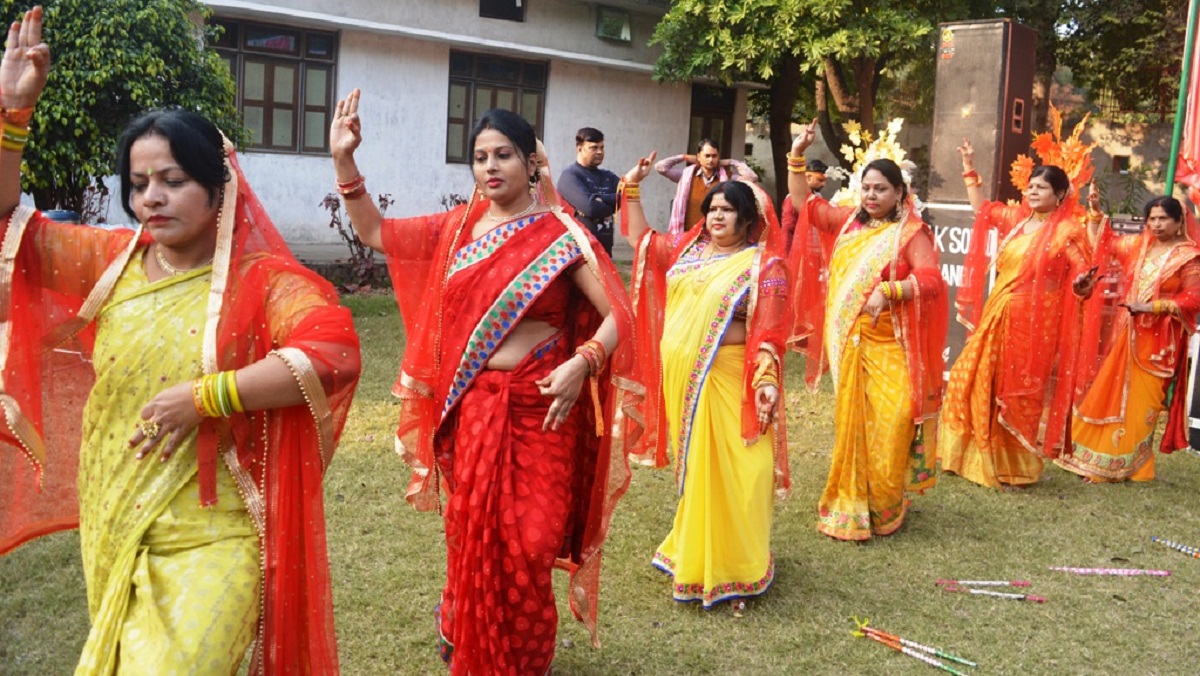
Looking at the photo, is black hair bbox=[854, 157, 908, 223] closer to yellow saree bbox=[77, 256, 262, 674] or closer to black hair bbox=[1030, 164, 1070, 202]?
black hair bbox=[1030, 164, 1070, 202]

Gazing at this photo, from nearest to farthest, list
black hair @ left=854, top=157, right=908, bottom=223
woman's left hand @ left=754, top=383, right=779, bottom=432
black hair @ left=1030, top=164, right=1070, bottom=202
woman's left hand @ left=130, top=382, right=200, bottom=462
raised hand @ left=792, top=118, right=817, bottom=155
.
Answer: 1. woman's left hand @ left=130, top=382, right=200, bottom=462
2. woman's left hand @ left=754, top=383, right=779, bottom=432
3. raised hand @ left=792, top=118, right=817, bottom=155
4. black hair @ left=854, top=157, right=908, bottom=223
5. black hair @ left=1030, top=164, right=1070, bottom=202

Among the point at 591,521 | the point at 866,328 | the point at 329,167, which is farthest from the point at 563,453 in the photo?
the point at 329,167

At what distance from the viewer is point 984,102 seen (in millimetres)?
9812

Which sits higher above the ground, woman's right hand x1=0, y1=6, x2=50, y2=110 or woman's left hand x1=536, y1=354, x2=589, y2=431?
woman's right hand x1=0, y1=6, x2=50, y2=110

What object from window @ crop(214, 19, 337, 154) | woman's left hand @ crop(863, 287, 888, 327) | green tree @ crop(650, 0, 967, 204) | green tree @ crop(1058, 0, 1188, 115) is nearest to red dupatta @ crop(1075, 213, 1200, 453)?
woman's left hand @ crop(863, 287, 888, 327)

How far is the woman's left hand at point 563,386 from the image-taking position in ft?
11.0

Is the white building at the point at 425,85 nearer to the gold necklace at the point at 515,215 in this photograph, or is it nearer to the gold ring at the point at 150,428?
the gold necklace at the point at 515,215

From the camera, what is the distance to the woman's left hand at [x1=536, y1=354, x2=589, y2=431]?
336 cm

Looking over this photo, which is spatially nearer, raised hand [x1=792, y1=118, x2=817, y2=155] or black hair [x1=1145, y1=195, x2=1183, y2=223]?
raised hand [x1=792, y1=118, x2=817, y2=155]

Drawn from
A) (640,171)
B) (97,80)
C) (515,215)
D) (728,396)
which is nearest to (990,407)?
(728,396)

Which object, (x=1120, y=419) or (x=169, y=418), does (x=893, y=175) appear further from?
(x=169, y=418)

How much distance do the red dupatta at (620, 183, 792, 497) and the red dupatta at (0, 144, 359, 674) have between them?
1.81 meters

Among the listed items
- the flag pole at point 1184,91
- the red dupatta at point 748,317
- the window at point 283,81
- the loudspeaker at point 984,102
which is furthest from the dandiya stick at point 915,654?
the window at point 283,81

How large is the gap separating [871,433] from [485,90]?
12949mm
